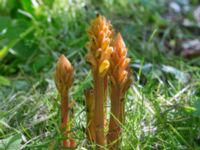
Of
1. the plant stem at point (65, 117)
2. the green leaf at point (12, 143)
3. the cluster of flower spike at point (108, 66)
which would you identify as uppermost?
the cluster of flower spike at point (108, 66)

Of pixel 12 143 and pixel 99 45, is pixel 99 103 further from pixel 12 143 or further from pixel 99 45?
pixel 12 143

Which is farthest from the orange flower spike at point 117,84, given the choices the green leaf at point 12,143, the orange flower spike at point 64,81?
the green leaf at point 12,143

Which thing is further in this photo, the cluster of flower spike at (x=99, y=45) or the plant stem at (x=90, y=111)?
the plant stem at (x=90, y=111)

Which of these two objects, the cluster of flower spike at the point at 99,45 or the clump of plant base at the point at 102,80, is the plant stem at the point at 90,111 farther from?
the cluster of flower spike at the point at 99,45

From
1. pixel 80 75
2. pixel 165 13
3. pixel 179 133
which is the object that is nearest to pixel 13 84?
pixel 80 75

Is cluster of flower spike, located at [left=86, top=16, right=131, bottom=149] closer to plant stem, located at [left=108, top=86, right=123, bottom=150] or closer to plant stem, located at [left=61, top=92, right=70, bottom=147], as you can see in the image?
plant stem, located at [left=108, top=86, right=123, bottom=150]

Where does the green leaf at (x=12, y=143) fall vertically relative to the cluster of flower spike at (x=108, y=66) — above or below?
below

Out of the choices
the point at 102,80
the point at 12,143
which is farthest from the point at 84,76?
the point at 102,80

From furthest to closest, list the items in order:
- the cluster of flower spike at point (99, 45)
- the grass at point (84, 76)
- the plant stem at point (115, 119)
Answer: the grass at point (84, 76) → the plant stem at point (115, 119) → the cluster of flower spike at point (99, 45)
